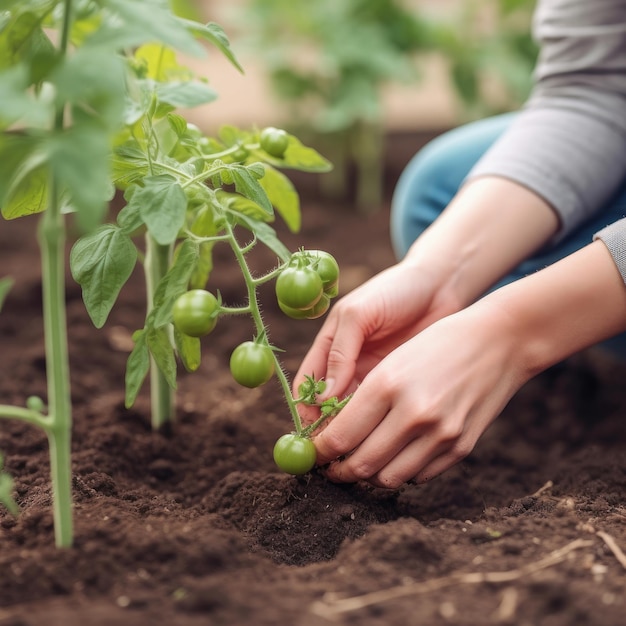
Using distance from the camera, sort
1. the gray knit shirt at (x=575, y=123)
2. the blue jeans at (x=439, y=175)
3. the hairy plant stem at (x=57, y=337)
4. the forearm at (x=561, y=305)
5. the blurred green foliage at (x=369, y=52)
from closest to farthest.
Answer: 1. the hairy plant stem at (x=57, y=337)
2. the forearm at (x=561, y=305)
3. the gray knit shirt at (x=575, y=123)
4. the blue jeans at (x=439, y=175)
5. the blurred green foliage at (x=369, y=52)

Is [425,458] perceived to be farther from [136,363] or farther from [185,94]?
[185,94]

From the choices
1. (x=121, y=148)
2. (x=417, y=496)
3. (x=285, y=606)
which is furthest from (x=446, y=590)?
(x=121, y=148)

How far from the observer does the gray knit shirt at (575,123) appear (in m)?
1.56

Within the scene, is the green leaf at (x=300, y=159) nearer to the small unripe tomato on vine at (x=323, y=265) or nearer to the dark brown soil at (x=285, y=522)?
the small unripe tomato on vine at (x=323, y=265)

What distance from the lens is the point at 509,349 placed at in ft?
3.84

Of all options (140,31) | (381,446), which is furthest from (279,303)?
(140,31)

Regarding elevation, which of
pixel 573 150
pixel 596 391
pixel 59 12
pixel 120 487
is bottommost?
pixel 596 391

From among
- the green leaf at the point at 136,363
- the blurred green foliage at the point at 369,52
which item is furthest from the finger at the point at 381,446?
the blurred green foliage at the point at 369,52

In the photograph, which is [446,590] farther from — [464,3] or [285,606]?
[464,3]

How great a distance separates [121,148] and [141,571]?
1.79 ft

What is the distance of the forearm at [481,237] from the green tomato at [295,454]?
41 centimetres

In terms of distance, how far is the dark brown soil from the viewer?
839 mm

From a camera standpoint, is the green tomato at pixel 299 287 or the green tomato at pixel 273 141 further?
the green tomato at pixel 273 141

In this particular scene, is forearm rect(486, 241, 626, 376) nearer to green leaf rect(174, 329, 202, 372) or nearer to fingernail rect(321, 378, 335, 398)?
fingernail rect(321, 378, 335, 398)
